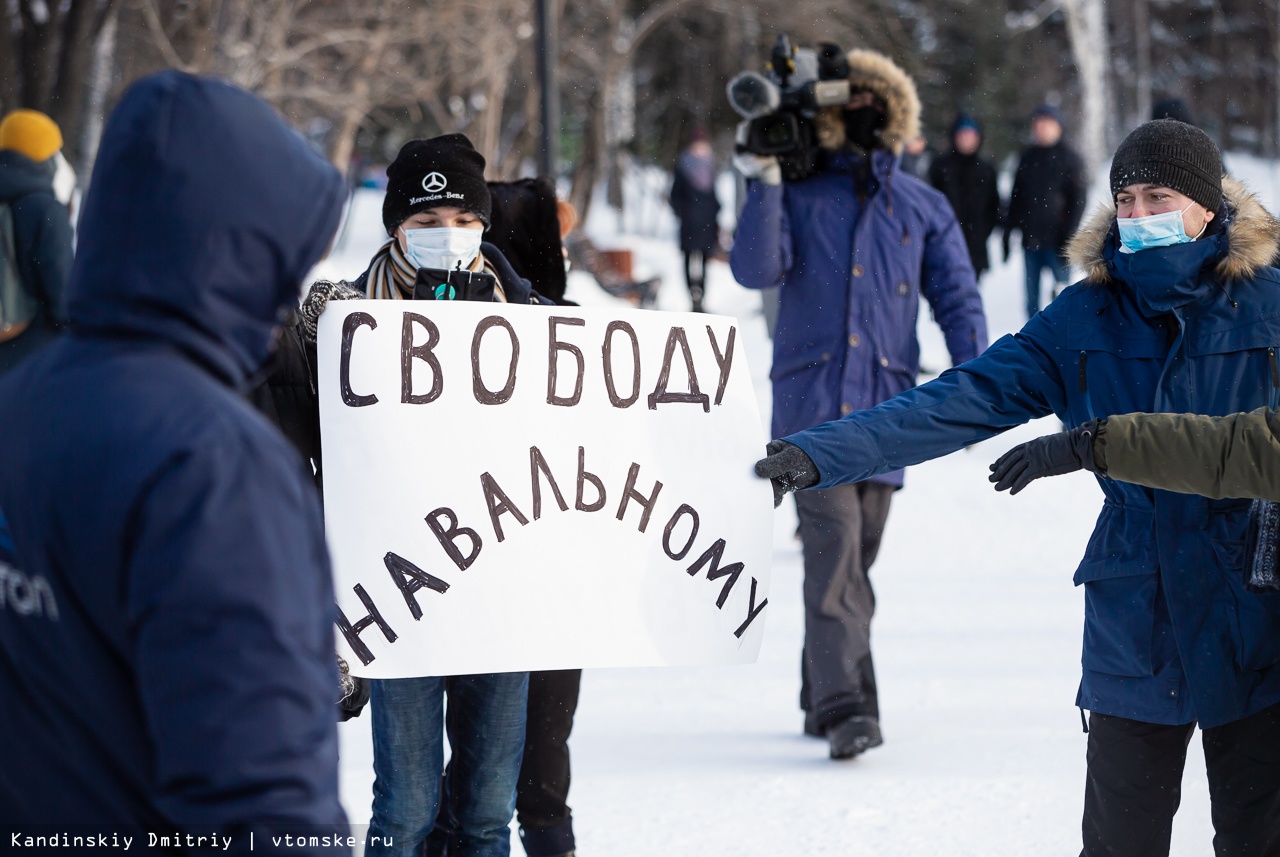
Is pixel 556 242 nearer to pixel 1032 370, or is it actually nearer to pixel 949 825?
pixel 1032 370

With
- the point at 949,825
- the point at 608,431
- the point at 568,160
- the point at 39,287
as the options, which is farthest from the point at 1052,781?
the point at 568,160

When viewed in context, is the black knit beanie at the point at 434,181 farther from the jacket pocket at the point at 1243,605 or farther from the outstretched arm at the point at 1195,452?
the jacket pocket at the point at 1243,605

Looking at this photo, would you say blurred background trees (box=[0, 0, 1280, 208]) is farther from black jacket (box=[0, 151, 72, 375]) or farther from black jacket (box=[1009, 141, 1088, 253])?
black jacket (box=[1009, 141, 1088, 253])

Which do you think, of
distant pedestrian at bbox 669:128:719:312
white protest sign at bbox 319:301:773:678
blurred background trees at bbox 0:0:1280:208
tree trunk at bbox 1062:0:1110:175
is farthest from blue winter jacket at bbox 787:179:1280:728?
tree trunk at bbox 1062:0:1110:175

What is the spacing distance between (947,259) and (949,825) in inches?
75.2

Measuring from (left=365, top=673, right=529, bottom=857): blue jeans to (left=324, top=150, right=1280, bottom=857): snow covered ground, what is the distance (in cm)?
85

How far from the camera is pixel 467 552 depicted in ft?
10.5

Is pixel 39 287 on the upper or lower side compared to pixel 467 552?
upper

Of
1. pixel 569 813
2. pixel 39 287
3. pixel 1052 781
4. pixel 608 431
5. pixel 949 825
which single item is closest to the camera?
pixel 608 431

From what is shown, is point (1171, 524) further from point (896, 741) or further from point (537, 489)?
point (896, 741)

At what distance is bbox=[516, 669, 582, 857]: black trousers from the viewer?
358 centimetres

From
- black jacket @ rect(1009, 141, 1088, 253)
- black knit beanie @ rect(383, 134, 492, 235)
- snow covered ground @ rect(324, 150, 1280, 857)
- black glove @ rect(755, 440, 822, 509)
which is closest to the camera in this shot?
black glove @ rect(755, 440, 822, 509)

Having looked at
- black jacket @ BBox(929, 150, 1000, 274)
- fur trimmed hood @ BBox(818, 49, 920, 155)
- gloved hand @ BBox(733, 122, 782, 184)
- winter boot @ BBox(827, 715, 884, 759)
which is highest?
black jacket @ BBox(929, 150, 1000, 274)

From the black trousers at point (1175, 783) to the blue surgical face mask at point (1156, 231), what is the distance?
92cm
